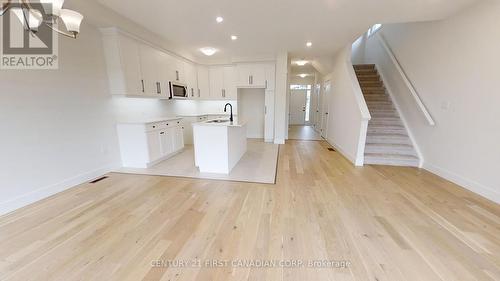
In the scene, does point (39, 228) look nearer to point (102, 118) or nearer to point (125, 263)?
point (125, 263)

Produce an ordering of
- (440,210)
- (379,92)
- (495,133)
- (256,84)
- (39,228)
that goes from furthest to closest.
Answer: (256,84) < (379,92) < (495,133) < (440,210) < (39,228)

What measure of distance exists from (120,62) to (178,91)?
5.79ft

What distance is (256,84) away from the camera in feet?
20.1

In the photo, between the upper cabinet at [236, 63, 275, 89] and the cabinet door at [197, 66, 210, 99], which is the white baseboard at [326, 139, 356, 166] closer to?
the upper cabinet at [236, 63, 275, 89]

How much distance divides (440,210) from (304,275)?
6.86ft

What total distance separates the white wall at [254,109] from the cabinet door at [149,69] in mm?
3092

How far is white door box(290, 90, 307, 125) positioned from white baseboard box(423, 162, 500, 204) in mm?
7497

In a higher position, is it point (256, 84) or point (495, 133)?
point (256, 84)

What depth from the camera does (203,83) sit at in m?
6.48

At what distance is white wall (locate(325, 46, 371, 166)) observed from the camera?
394 centimetres

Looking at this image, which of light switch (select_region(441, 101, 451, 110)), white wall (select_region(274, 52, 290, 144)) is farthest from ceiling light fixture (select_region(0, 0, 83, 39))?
light switch (select_region(441, 101, 451, 110))

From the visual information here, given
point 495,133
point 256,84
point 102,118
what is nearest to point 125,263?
point 102,118

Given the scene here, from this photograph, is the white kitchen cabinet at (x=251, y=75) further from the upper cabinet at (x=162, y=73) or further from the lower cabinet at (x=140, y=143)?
the lower cabinet at (x=140, y=143)

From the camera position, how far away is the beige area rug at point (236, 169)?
333 centimetres
